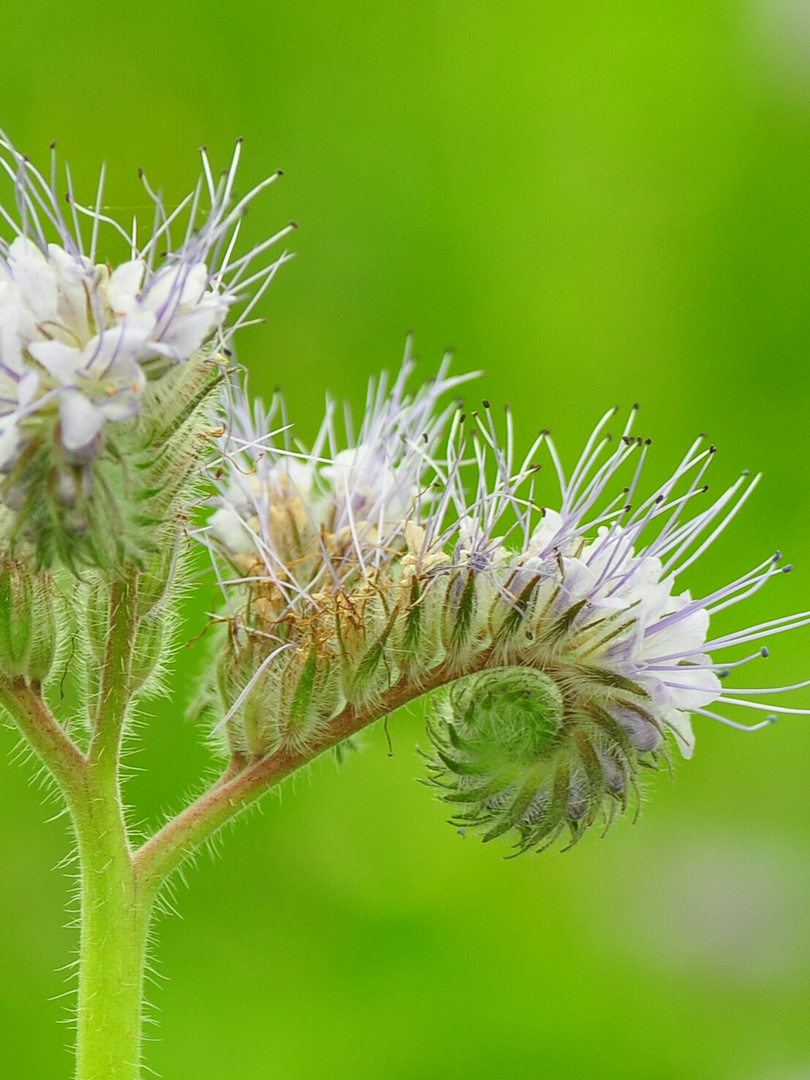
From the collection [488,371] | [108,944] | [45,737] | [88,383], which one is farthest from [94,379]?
[488,371]

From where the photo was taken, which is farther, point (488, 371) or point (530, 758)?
point (488, 371)

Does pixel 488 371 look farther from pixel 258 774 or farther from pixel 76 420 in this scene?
pixel 76 420

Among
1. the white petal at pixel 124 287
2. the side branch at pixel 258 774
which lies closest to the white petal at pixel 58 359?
the white petal at pixel 124 287

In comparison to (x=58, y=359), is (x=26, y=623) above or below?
below

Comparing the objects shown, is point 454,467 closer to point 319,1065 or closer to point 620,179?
point 319,1065

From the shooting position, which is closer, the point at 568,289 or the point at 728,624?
the point at 728,624

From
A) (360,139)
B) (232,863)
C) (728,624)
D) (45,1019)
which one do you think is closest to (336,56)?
(360,139)
